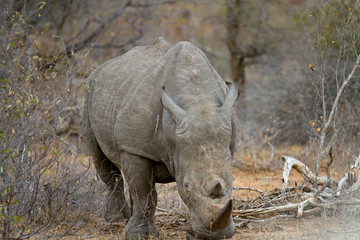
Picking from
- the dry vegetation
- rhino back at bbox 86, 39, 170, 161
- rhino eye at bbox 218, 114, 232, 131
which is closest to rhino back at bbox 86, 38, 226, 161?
rhino back at bbox 86, 39, 170, 161

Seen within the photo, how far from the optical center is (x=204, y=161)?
16.7 feet

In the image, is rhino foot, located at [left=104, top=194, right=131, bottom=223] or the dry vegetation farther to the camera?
rhino foot, located at [left=104, top=194, right=131, bottom=223]

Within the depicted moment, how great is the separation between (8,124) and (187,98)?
5.70ft

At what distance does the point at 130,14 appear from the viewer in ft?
63.3

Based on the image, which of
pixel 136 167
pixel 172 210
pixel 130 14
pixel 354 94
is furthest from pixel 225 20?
pixel 136 167

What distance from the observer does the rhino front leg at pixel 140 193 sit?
616cm

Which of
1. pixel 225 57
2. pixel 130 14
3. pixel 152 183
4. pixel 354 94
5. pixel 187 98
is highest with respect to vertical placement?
pixel 187 98

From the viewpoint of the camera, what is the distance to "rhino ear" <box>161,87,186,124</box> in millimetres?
5344

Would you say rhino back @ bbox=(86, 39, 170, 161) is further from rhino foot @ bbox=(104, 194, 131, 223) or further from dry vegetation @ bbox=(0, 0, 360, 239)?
rhino foot @ bbox=(104, 194, 131, 223)

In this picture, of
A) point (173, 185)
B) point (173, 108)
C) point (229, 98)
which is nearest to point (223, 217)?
point (173, 108)

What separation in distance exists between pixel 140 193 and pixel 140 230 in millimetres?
429

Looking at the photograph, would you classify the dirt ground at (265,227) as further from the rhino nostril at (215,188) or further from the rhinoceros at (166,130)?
the rhino nostril at (215,188)

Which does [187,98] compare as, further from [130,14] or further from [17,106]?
[130,14]

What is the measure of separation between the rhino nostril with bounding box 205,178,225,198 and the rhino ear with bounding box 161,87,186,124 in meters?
0.73
